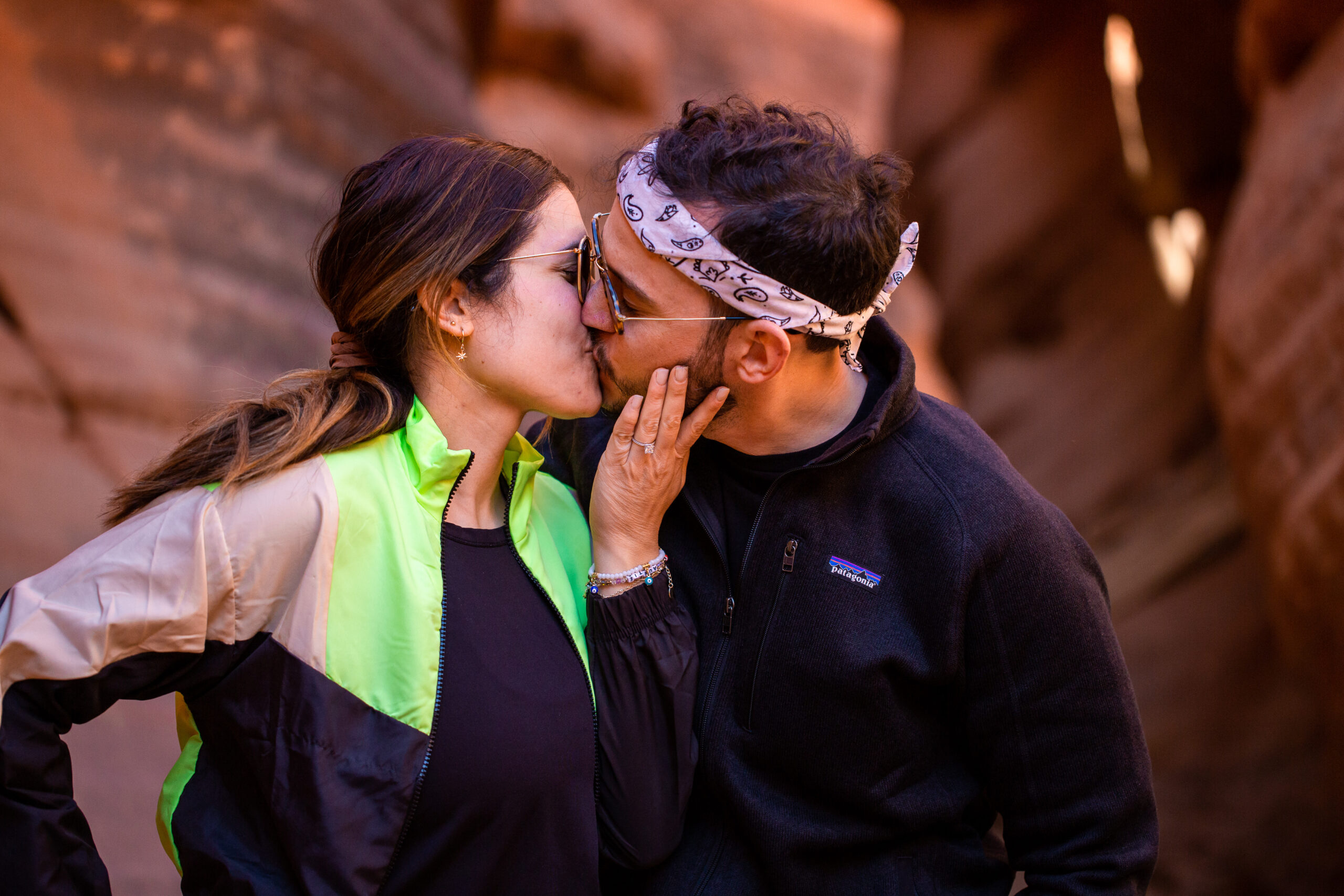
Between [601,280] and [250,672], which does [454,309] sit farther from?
[250,672]

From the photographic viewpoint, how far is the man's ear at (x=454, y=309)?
2.14 m

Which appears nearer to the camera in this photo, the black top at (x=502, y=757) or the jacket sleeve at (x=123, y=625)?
the jacket sleeve at (x=123, y=625)

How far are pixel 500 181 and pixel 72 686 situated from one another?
123 cm

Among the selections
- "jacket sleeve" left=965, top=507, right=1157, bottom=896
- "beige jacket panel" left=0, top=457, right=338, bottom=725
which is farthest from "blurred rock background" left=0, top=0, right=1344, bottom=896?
"jacket sleeve" left=965, top=507, right=1157, bottom=896

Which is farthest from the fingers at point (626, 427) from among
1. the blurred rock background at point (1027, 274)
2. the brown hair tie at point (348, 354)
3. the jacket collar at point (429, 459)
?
the blurred rock background at point (1027, 274)

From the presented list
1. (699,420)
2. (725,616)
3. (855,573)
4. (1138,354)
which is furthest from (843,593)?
(1138,354)

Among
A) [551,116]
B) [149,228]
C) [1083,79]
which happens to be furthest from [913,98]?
[149,228]

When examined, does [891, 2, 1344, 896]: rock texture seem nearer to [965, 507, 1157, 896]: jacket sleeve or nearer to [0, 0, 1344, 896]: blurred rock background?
[0, 0, 1344, 896]: blurred rock background

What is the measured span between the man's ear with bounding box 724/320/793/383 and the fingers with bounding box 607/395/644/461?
21 cm

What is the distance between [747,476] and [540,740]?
76 centimetres

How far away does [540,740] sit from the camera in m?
1.93

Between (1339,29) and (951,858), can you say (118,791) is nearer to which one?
(951,858)

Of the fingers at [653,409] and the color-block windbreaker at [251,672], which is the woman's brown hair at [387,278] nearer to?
the color-block windbreaker at [251,672]

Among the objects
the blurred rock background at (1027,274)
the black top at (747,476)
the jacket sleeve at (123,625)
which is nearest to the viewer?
the jacket sleeve at (123,625)
